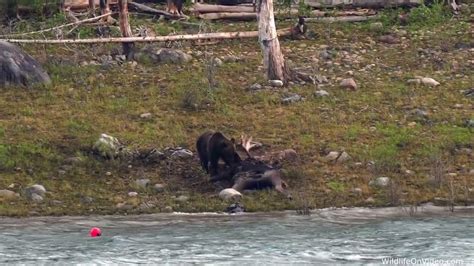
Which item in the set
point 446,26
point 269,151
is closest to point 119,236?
point 269,151

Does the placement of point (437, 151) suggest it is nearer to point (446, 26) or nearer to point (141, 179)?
point (141, 179)

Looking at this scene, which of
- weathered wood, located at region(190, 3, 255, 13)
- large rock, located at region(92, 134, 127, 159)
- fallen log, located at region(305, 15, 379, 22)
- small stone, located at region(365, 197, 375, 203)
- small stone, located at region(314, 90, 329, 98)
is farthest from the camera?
weathered wood, located at region(190, 3, 255, 13)

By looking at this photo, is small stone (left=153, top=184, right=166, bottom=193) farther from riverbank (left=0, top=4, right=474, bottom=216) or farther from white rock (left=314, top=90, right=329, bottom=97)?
white rock (left=314, top=90, right=329, bottom=97)

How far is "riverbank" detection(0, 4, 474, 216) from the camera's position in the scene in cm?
1171

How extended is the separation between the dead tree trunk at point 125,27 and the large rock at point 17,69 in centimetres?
145

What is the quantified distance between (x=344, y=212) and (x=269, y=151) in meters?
1.85

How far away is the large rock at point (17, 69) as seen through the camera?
49.6 feet

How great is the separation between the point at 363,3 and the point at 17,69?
7019 millimetres

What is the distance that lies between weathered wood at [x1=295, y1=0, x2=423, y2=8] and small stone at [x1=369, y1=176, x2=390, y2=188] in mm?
7782

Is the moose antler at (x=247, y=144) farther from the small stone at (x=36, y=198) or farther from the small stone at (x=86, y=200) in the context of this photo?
the small stone at (x=36, y=198)

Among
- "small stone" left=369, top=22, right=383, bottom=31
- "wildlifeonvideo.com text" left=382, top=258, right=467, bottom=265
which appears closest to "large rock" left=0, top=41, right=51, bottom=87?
"small stone" left=369, top=22, right=383, bottom=31

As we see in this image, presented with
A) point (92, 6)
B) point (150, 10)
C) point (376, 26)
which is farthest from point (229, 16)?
point (376, 26)

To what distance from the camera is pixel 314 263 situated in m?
8.97

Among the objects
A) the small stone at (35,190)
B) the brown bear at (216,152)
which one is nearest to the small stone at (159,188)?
the brown bear at (216,152)
